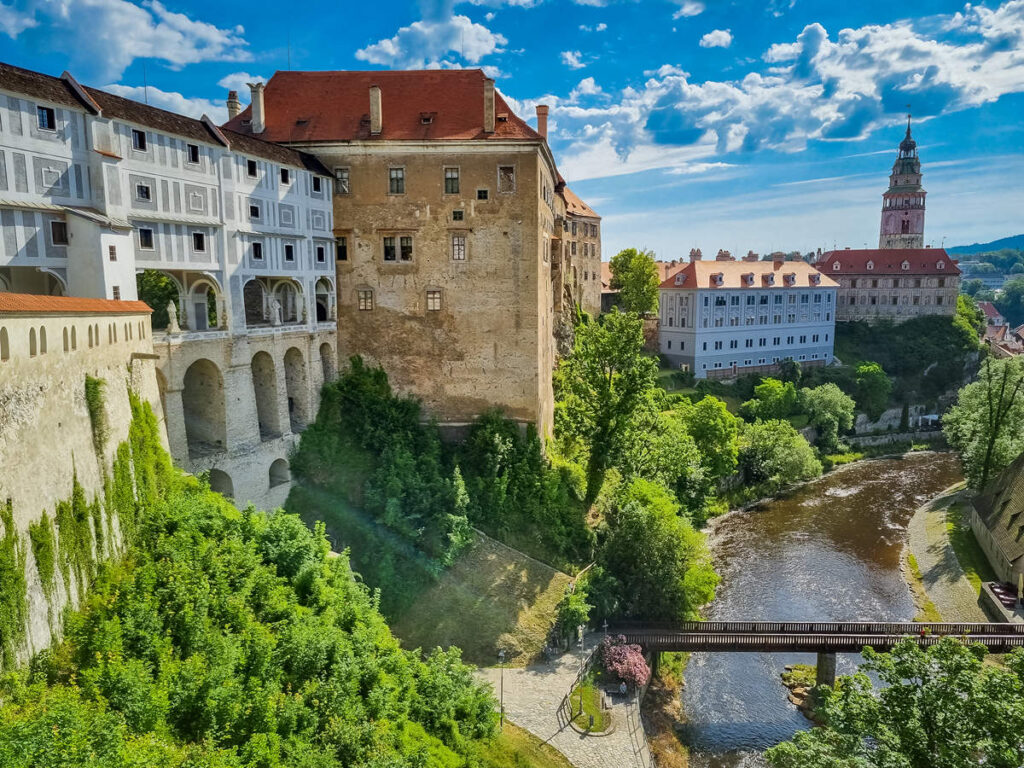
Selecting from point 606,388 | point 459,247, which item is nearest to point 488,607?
point 606,388

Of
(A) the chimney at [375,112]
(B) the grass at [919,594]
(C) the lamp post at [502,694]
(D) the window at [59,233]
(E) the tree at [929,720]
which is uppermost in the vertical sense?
(A) the chimney at [375,112]

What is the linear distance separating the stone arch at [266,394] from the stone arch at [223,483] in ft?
8.83

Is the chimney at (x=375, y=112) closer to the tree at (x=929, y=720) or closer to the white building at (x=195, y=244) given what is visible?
the white building at (x=195, y=244)

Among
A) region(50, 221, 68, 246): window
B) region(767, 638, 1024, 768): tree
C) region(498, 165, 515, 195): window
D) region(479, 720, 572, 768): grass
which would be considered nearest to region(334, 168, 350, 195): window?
region(498, 165, 515, 195): window

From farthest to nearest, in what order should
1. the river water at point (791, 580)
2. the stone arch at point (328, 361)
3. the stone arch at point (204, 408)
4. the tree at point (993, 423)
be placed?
the tree at point (993, 423) → the stone arch at point (328, 361) → the stone arch at point (204, 408) → the river water at point (791, 580)

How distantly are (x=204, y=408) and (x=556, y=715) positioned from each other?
58.1 feet

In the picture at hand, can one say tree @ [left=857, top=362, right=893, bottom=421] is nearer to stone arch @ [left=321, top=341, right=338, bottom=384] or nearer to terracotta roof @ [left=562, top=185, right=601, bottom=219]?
terracotta roof @ [left=562, top=185, right=601, bottom=219]

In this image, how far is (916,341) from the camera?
7825cm

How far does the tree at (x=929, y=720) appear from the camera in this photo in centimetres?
1436

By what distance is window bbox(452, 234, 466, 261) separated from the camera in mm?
31953

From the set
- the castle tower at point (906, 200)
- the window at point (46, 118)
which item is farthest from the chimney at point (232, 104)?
the castle tower at point (906, 200)

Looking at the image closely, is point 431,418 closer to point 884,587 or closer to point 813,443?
point 884,587

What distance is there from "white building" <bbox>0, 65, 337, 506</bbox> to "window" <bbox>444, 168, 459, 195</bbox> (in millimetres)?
5550

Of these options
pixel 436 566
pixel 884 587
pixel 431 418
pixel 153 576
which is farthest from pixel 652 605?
pixel 153 576
